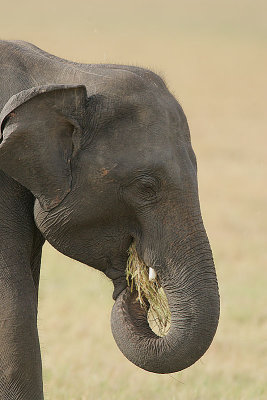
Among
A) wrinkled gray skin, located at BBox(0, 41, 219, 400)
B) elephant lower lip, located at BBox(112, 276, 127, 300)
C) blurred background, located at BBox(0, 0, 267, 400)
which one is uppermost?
wrinkled gray skin, located at BBox(0, 41, 219, 400)

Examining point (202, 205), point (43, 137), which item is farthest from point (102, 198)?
point (202, 205)

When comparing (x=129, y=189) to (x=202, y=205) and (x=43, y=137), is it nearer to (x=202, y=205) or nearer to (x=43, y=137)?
(x=43, y=137)

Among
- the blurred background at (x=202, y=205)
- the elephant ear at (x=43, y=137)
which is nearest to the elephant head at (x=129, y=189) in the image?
the elephant ear at (x=43, y=137)

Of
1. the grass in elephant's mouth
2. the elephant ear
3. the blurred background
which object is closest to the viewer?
the elephant ear

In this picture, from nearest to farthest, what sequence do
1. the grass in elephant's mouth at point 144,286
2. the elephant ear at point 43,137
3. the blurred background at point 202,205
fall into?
the elephant ear at point 43,137, the grass in elephant's mouth at point 144,286, the blurred background at point 202,205

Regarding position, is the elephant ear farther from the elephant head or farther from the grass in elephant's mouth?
the grass in elephant's mouth

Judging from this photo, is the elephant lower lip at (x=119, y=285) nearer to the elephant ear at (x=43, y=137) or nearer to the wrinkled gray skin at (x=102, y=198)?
the wrinkled gray skin at (x=102, y=198)

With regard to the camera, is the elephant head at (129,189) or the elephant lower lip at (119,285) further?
the elephant lower lip at (119,285)

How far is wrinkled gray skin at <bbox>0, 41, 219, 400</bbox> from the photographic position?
17.2ft

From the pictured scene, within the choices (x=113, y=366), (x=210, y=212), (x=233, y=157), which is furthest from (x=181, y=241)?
(x=233, y=157)

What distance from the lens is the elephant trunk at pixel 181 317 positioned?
5215mm

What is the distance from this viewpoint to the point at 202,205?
18.1m

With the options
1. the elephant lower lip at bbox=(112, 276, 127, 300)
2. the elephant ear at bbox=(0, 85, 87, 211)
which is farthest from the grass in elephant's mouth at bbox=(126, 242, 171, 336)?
the elephant ear at bbox=(0, 85, 87, 211)

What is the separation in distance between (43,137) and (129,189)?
1.62ft
